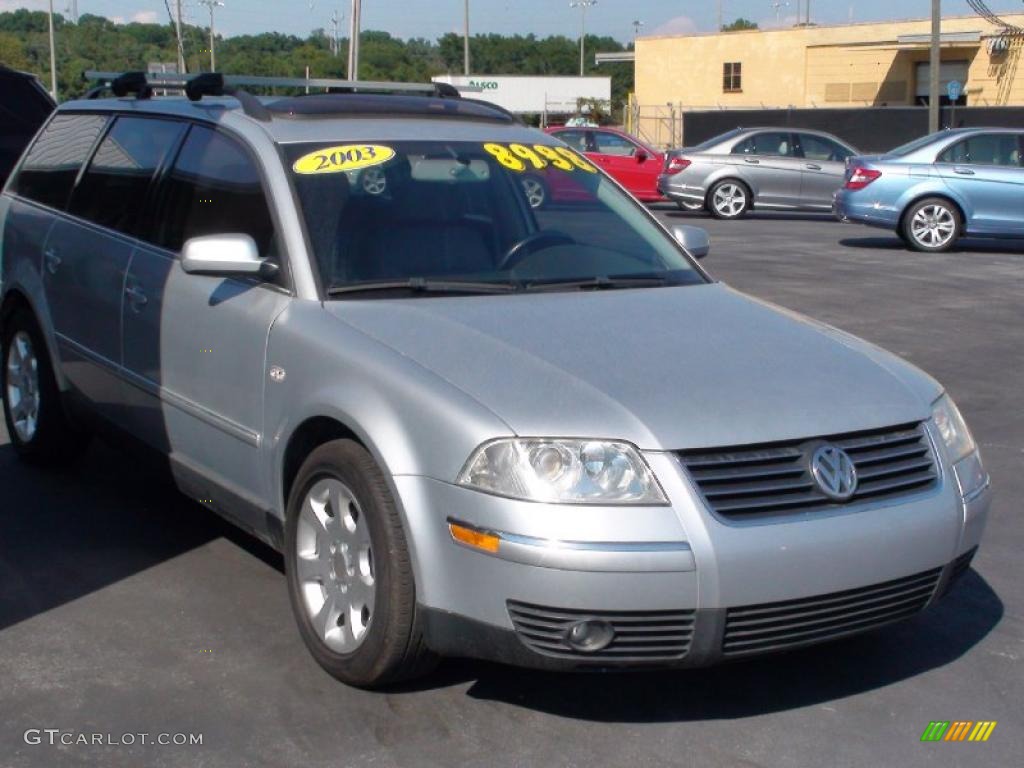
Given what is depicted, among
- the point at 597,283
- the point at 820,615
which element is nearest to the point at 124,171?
the point at 597,283

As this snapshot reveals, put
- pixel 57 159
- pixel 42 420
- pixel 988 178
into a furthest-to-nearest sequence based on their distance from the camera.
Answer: pixel 988 178 → pixel 57 159 → pixel 42 420

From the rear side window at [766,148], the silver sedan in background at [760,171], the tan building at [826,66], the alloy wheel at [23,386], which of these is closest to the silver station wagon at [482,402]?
the alloy wheel at [23,386]

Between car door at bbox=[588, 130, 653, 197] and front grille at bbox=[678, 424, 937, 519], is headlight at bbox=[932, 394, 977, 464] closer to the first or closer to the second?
front grille at bbox=[678, 424, 937, 519]

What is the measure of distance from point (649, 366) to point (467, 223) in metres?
1.28

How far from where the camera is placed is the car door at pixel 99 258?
570 cm

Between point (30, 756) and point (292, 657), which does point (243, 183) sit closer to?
point (292, 657)

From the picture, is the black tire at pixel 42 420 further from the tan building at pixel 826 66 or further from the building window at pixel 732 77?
the building window at pixel 732 77

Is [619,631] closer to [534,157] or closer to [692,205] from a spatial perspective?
[534,157]

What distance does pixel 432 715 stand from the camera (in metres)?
4.01

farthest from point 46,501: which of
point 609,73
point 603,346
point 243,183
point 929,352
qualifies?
point 609,73

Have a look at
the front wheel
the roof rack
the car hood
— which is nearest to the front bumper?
the car hood

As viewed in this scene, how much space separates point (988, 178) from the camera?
55.7 feet

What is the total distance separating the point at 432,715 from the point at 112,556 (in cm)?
193

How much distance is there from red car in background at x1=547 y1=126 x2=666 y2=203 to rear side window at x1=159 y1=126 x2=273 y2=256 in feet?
68.1
